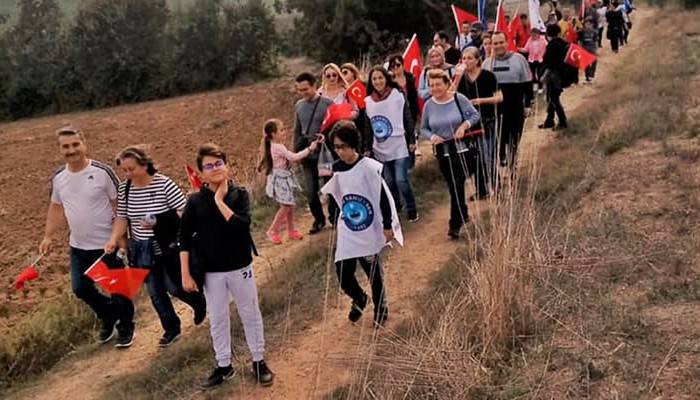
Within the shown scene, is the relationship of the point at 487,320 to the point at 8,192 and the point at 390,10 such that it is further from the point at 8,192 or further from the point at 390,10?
the point at 390,10

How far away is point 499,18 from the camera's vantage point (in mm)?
9453

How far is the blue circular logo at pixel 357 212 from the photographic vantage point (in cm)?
493

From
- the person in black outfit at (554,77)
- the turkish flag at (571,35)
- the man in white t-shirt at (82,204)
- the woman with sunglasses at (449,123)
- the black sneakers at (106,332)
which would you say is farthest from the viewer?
the turkish flag at (571,35)

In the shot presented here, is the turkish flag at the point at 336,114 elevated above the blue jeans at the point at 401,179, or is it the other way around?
the turkish flag at the point at 336,114

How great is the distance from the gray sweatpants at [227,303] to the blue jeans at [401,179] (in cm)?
274

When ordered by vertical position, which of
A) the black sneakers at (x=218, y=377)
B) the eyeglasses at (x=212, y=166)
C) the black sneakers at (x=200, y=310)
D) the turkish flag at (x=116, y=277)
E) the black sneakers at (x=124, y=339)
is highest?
the eyeglasses at (x=212, y=166)

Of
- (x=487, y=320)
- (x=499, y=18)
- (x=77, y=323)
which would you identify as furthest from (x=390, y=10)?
(x=487, y=320)

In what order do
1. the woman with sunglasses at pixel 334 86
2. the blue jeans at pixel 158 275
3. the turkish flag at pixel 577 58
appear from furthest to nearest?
the turkish flag at pixel 577 58 → the woman with sunglasses at pixel 334 86 → the blue jeans at pixel 158 275

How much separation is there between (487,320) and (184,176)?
10717mm

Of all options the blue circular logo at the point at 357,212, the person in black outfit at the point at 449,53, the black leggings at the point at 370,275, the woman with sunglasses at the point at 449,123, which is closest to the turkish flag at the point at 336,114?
the woman with sunglasses at the point at 449,123

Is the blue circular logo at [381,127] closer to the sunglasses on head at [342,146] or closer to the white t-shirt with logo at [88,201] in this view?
the sunglasses on head at [342,146]

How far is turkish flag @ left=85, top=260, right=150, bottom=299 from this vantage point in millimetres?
5344

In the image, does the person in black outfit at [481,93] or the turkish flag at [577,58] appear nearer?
the person in black outfit at [481,93]

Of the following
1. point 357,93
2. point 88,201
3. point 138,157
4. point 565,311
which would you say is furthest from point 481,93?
point 88,201
